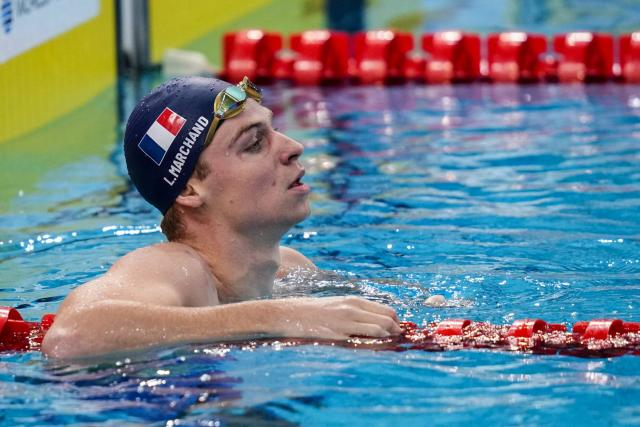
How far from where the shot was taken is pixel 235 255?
141 inches

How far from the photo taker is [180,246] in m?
3.49

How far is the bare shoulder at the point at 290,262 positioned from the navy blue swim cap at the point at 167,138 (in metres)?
0.78

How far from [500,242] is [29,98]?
14.0 feet

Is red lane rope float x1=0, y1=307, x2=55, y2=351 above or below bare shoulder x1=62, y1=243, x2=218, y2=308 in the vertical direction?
below

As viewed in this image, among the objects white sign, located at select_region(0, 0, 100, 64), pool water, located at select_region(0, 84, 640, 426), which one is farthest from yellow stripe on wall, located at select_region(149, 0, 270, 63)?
pool water, located at select_region(0, 84, 640, 426)

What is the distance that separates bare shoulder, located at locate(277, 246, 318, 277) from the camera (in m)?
4.24

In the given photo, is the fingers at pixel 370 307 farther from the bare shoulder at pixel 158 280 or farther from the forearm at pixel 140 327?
the bare shoulder at pixel 158 280

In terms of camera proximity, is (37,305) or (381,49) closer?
(37,305)

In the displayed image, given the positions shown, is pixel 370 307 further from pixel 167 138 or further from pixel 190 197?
pixel 167 138

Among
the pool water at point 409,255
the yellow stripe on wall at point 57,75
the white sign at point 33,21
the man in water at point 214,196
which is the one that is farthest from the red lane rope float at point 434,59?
the man in water at point 214,196

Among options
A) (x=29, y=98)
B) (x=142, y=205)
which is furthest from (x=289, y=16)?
(x=142, y=205)

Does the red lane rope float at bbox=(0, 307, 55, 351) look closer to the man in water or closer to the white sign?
the man in water

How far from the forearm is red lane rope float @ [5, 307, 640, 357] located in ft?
0.38

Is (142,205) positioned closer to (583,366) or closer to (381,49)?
(583,366)
